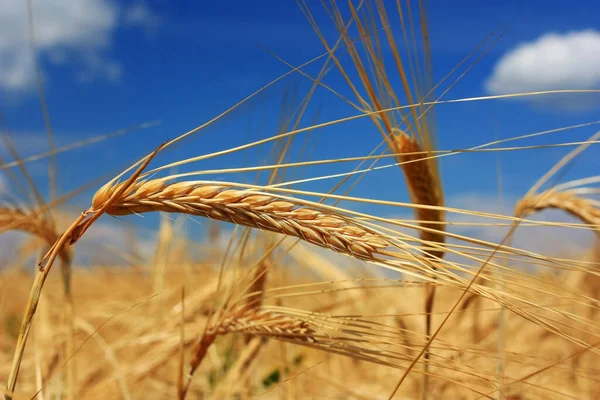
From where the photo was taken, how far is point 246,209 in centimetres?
89

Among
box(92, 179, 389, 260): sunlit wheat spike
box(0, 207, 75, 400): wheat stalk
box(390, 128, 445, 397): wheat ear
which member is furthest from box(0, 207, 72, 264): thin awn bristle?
box(390, 128, 445, 397): wheat ear

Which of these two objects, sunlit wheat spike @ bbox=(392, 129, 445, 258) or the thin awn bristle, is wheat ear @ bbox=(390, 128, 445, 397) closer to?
sunlit wheat spike @ bbox=(392, 129, 445, 258)

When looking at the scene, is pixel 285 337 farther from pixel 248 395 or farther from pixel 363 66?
pixel 248 395

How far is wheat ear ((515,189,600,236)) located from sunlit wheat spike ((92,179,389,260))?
3.08ft

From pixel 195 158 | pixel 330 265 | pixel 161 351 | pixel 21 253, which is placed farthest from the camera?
pixel 330 265

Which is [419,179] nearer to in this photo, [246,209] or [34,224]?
[246,209]

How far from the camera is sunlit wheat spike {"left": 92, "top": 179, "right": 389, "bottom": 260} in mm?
883

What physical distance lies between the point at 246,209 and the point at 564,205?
46.8 inches

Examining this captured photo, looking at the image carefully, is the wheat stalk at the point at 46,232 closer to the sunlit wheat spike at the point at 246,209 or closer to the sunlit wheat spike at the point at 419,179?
the sunlit wheat spike at the point at 246,209

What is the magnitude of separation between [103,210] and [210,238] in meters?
2.42

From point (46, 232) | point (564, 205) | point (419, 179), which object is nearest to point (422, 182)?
point (419, 179)

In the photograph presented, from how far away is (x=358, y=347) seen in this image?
1103 millimetres

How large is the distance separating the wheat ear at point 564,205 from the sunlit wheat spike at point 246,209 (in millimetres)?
938

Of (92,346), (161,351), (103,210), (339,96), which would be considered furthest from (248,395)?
(92,346)
